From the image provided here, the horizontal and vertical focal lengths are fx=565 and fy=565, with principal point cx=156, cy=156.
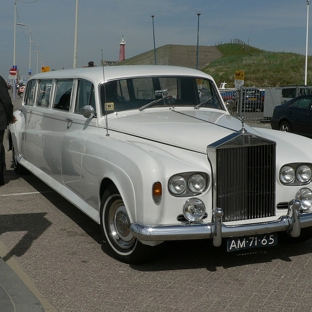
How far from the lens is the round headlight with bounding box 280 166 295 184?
519 centimetres

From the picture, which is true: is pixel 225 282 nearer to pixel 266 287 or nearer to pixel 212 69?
pixel 266 287

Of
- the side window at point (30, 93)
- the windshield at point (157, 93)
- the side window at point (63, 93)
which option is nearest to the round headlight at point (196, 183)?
the windshield at point (157, 93)

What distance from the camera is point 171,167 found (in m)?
4.82

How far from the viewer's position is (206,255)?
5.58 meters

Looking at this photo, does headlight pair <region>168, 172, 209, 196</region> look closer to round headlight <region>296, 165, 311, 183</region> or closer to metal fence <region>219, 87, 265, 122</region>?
round headlight <region>296, 165, 311, 183</region>

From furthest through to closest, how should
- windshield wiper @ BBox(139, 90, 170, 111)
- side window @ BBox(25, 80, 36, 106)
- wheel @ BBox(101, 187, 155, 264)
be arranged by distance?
1. side window @ BBox(25, 80, 36, 106)
2. windshield wiper @ BBox(139, 90, 170, 111)
3. wheel @ BBox(101, 187, 155, 264)

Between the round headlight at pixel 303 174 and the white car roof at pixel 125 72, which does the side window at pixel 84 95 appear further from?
the round headlight at pixel 303 174

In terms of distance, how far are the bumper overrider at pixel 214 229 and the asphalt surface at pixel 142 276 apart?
41 centimetres

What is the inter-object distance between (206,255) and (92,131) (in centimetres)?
187

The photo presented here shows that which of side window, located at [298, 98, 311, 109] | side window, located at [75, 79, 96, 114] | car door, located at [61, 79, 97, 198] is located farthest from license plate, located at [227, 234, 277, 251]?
side window, located at [298, 98, 311, 109]

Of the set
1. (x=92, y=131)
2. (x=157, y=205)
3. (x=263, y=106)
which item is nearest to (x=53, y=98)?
(x=92, y=131)

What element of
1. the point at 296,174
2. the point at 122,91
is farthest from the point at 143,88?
the point at 296,174

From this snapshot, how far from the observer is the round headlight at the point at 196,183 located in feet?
16.0

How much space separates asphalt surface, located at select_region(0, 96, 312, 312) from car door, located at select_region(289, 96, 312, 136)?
12241 mm
